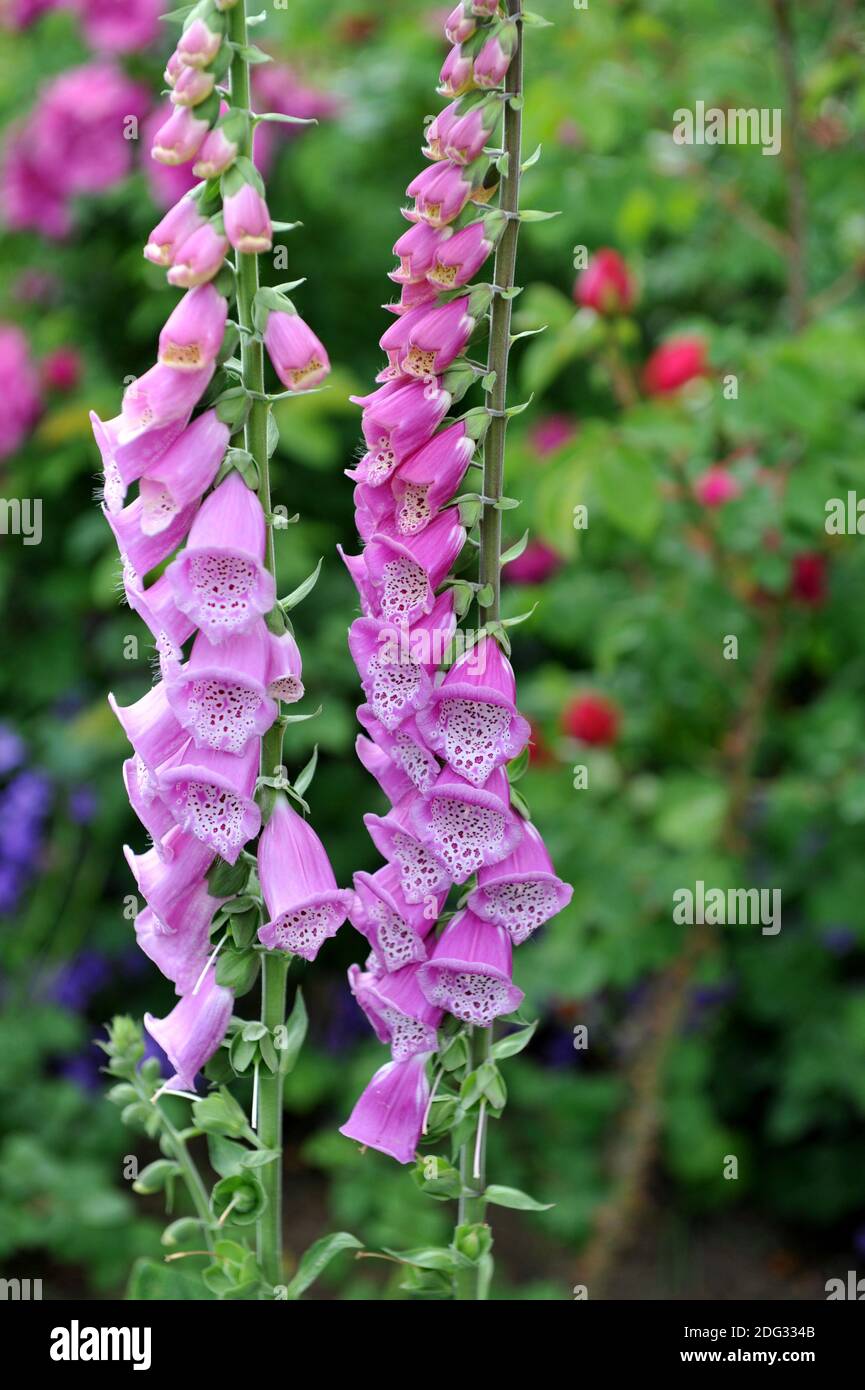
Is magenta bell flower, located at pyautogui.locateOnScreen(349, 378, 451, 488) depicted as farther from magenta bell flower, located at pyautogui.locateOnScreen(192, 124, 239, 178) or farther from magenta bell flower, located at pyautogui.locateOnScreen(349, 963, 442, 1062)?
magenta bell flower, located at pyautogui.locateOnScreen(349, 963, 442, 1062)

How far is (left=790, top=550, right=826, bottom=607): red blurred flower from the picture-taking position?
2.00 meters

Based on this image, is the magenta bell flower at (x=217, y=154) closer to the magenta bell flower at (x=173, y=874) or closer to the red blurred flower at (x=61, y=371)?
the magenta bell flower at (x=173, y=874)

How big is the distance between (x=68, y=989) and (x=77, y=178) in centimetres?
147

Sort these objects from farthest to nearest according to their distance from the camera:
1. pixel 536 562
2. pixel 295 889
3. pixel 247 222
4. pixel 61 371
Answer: pixel 61 371 < pixel 536 562 < pixel 295 889 < pixel 247 222

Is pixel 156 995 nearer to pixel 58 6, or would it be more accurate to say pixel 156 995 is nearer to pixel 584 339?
pixel 584 339

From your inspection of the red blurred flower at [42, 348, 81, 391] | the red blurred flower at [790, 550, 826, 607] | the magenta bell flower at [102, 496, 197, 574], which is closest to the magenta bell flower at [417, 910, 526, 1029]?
the magenta bell flower at [102, 496, 197, 574]

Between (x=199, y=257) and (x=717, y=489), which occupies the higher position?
(x=717, y=489)

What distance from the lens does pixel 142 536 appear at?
896 millimetres

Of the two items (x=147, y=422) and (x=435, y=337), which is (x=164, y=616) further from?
(x=435, y=337)

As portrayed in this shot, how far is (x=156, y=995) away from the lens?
2.85 meters

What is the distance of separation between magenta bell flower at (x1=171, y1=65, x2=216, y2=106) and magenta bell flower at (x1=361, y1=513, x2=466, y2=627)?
0.27m

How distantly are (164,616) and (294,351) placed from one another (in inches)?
7.3

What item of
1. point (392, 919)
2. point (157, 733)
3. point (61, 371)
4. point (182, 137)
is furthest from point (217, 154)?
point (61, 371)
